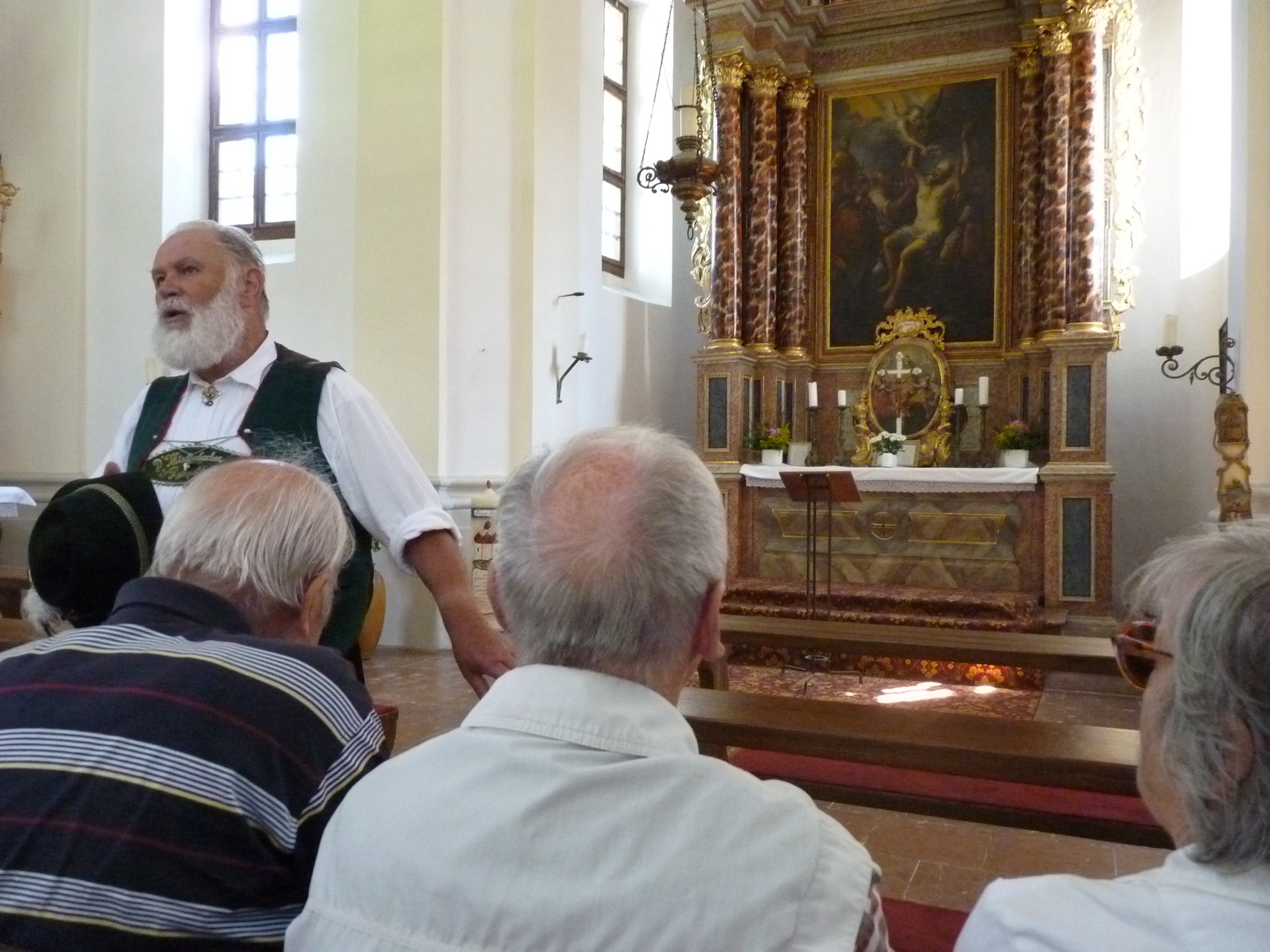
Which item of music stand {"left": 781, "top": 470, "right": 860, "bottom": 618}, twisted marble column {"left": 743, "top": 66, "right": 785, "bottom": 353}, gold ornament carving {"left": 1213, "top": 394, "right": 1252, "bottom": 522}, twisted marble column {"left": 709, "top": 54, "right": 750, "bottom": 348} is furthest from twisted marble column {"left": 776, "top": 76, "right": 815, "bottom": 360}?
gold ornament carving {"left": 1213, "top": 394, "right": 1252, "bottom": 522}

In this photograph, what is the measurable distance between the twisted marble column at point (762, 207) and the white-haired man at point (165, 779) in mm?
8163

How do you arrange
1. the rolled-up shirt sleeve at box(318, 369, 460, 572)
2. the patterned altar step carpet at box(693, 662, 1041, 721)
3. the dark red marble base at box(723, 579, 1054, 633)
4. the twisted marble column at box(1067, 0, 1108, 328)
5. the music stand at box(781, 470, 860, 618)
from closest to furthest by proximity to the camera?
the rolled-up shirt sleeve at box(318, 369, 460, 572), the patterned altar step carpet at box(693, 662, 1041, 721), the music stand at box(781, 470, 860, 618), the dark red marble base at box(723, 579, 1054, 633), the twisted marble column at box(1067, 0, 1108, 328)

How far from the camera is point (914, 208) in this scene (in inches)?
364

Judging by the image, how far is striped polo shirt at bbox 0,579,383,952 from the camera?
1.14 meters

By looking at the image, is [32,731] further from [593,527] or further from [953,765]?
[953,765]

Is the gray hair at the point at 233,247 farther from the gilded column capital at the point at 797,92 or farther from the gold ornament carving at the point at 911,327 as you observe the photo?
the gilded column capital at the point at 797,92

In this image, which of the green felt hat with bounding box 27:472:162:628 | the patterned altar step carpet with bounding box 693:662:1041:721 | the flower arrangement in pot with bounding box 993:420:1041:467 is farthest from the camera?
the flower arrangement in pot with bounding box 993:420:1041:467

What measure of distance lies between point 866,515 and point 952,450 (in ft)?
4.18

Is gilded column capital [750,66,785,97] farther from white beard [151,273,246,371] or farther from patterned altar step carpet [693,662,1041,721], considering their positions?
white beard [151,273,246,371]

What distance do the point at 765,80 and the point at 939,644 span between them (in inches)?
273

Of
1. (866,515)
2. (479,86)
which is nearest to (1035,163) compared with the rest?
(866,515)

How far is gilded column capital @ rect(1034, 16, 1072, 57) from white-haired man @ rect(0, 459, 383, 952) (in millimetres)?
8556

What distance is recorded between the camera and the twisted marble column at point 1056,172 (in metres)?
8.12

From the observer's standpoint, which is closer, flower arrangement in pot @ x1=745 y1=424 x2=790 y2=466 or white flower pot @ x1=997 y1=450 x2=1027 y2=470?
white flower pot @ x1=997 y1=450 x2=1027 y2=470
